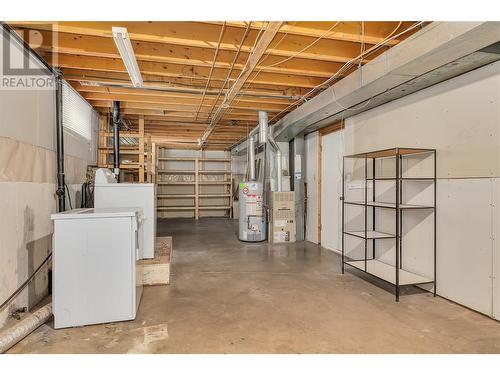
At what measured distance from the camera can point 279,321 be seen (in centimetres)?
254

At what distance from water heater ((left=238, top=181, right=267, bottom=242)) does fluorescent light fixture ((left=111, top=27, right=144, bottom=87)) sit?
3164 millimetres

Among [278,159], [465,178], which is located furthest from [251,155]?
[465,178]

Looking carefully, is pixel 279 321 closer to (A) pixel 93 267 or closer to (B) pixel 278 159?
(A) pixel 93 267

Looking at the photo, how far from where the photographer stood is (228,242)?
6.09 m

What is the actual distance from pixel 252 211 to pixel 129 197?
3.08 m

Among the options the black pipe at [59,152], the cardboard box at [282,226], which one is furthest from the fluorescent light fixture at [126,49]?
the cardboard box at [282,226]

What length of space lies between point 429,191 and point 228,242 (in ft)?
12.7

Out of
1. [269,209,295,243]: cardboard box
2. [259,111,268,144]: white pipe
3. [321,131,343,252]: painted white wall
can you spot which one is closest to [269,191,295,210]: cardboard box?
[269,209,295,243]: cardboard box

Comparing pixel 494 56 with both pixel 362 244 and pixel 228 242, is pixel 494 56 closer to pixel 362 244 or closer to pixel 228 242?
pixel 362 244

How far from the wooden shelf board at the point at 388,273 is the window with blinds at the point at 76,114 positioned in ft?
13.5

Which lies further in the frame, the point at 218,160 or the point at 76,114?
the point at 218,160

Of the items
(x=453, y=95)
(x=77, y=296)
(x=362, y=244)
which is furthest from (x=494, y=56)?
(x=77, y=296)

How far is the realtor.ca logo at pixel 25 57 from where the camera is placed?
2441 mm
